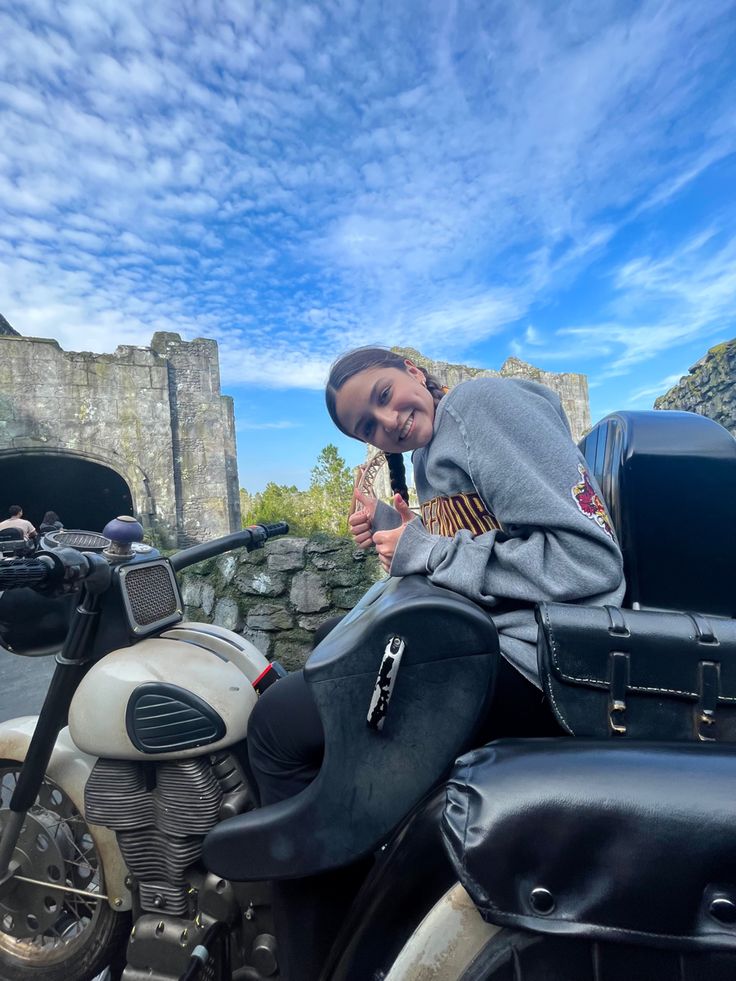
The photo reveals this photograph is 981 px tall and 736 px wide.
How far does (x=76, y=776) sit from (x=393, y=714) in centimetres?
103

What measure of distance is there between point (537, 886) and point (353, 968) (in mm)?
404

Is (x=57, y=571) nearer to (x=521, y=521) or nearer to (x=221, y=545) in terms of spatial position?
(x=221, y=545)

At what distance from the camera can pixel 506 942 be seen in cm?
74

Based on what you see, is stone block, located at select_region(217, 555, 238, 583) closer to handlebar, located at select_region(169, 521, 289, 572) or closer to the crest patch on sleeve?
handlebar, located at select_region(169, 521, 289, 572)

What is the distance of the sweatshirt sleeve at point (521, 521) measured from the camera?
989 mm

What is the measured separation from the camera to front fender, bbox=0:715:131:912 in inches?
53.9

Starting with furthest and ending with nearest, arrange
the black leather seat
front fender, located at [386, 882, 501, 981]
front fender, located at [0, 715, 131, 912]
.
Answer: front fender, located at [0, 715, 131, 912] < front fender, located at [386, 882, 501, 981] < the black leather seat

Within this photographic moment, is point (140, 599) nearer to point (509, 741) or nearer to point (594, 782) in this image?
point (509, 741)

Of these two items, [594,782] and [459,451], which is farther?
[459,451]

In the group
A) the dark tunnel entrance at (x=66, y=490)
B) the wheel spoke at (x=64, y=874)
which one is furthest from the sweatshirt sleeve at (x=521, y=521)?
the dark tunnel entrance at (x=66, y=490)

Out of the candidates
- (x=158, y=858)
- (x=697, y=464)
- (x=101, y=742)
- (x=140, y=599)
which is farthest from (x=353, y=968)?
(x=697, y=464)

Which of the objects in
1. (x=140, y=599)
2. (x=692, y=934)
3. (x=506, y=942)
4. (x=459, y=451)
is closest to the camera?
(x=692, y=934)

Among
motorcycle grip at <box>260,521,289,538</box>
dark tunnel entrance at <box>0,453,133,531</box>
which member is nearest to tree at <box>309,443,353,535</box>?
dark tunnel entrance at <box>0,453,133,531</box>

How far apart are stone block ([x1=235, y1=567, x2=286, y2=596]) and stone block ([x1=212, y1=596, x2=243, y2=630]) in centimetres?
14
